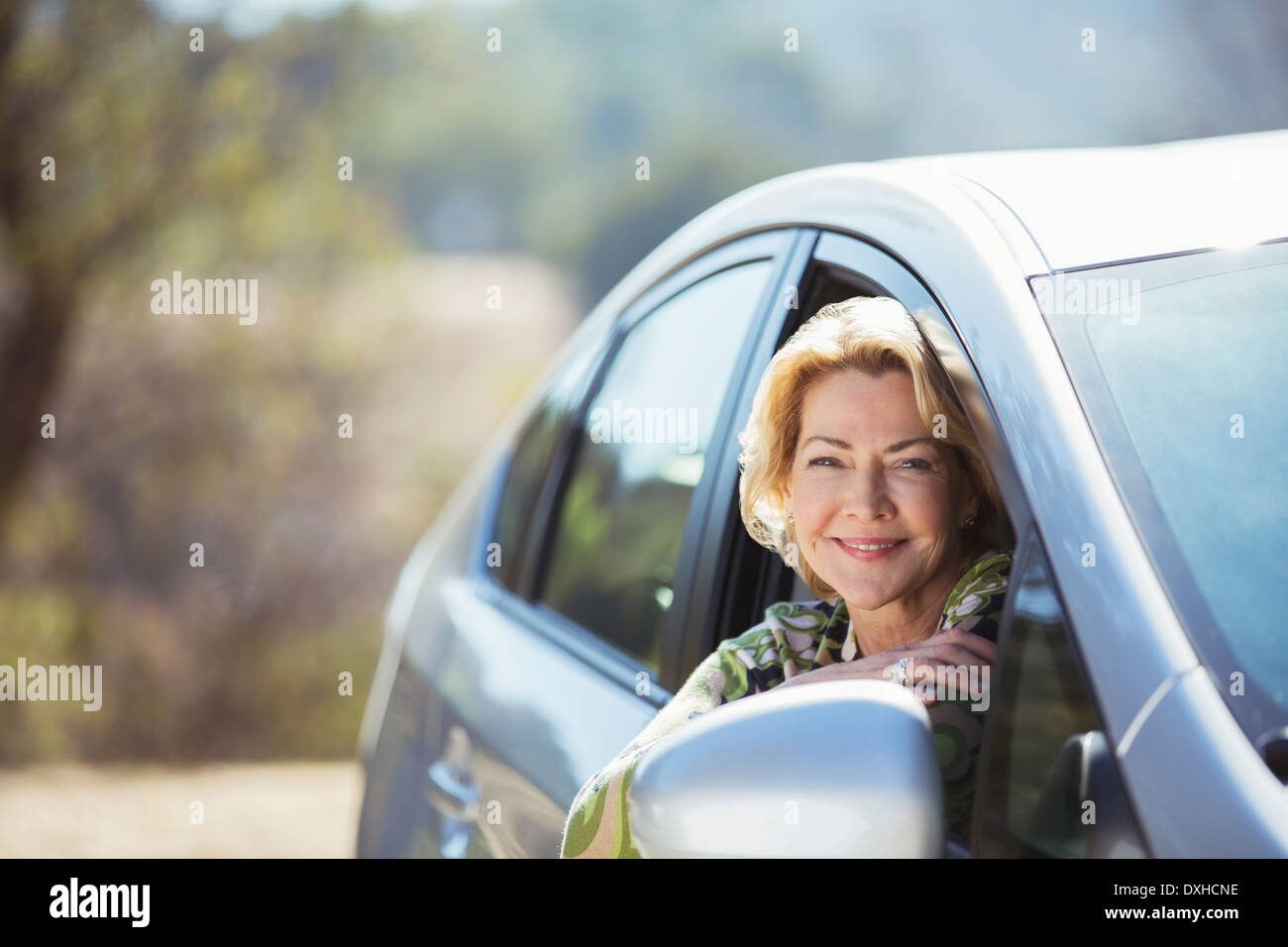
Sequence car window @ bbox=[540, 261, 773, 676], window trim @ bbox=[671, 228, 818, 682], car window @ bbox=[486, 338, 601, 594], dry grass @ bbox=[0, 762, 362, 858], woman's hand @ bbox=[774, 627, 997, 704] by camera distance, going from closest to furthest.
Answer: woman's hand @ bbox=[774, 627, 997, 704], window trim @ bbox=[671, 228, 818, 682], car window @ bbox=[540, 261, 773, 676], car window @ bbox=[486, 338, 601, 594], dry grass @ bbox=[0, 762, 362, 858]

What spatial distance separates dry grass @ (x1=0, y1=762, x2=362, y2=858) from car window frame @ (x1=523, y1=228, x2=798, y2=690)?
5352 millimetres

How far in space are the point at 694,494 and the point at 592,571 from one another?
399 millimetres

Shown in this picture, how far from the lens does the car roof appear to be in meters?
1.47

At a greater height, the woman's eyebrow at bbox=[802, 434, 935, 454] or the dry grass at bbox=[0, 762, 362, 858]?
the woman's eyebrow at bbox=[802, 434, 935, 454]

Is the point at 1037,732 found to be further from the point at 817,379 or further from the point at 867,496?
the point at 817,379

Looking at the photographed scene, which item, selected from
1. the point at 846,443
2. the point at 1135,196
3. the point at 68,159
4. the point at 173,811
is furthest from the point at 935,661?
the point at 68,159

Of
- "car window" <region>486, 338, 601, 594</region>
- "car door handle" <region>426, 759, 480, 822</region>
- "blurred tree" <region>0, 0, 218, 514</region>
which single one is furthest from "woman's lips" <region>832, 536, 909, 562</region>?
"blurred tree" <region>0, 0, 218, 514</region>

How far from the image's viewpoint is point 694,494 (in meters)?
2.17

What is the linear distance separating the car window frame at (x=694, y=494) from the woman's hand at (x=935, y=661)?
20.7 inches

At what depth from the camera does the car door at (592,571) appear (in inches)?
80.0

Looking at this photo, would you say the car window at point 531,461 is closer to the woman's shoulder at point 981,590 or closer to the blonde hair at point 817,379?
the blonde hair at point 817,379

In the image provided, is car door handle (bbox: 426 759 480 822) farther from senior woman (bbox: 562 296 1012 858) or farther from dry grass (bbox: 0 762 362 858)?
dry grass (bbox: 0 762 362 858)

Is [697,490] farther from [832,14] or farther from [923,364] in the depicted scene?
[832,14]

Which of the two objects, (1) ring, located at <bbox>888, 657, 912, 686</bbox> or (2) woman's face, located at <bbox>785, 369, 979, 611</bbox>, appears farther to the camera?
(2) woman's face, located at <bbox>785, 369, 979, 611</bbox>
